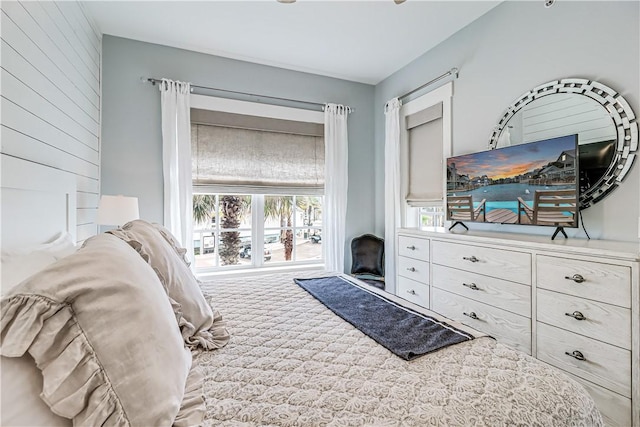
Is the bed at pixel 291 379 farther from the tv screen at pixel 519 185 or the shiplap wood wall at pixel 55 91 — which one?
the tv screen at pixel 519 185

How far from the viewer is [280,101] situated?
3434 millimetres

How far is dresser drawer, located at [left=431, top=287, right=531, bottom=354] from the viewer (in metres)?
1.73

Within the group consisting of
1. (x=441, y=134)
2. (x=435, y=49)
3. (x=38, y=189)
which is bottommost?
(x=38, y=189)

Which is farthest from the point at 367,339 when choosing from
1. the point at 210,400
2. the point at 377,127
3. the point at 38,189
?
the point at 377,127

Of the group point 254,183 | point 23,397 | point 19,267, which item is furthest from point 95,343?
point 254,183

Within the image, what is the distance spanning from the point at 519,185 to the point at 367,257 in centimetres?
196

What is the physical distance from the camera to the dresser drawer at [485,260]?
68.4 inches

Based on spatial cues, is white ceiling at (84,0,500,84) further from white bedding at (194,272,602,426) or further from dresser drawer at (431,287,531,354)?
white bedding at (194,272,602,426)

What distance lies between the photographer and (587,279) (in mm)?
1449

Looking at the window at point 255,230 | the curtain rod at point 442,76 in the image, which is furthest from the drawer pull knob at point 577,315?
the window at point 255,230

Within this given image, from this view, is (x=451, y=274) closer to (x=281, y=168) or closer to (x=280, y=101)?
(x=281, y=168)

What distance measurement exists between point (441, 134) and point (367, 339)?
7.81 feet

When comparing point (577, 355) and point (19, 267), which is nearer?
point (19, 267)

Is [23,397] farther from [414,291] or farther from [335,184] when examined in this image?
[335,184]
